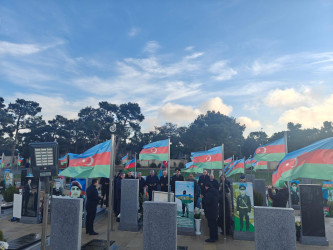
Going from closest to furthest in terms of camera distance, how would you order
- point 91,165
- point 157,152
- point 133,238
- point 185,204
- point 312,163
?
point 312,163, point 91,165, point 133,238, point 185,204, point 157,152

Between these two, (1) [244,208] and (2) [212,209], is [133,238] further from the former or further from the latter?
(1) [244,208]

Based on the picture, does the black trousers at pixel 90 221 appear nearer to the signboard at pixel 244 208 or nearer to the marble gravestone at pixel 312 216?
the signboard at pixel 244 208

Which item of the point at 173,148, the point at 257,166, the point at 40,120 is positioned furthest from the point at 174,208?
the point at 173,148

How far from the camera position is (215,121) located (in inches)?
3172

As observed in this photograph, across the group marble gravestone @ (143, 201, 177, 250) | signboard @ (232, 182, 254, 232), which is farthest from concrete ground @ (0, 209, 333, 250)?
marble gravestone @ (143, 201, 177, 250)

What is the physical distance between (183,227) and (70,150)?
6105 cm

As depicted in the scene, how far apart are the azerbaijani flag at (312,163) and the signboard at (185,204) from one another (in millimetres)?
4389

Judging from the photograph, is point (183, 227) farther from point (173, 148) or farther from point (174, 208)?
point (173, 148)

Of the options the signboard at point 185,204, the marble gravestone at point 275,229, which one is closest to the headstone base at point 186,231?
the signboard at point 185,204

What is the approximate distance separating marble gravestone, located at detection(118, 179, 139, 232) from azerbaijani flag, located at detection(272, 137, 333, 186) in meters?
5.67

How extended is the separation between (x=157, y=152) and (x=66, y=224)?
5.47m

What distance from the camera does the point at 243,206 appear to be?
8344mm

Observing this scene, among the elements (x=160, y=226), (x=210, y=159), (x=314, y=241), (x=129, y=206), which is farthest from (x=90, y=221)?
(x=314, y=241)

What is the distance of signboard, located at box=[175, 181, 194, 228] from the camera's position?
A: 29.3 feet
